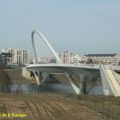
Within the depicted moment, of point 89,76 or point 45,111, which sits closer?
point 45,111

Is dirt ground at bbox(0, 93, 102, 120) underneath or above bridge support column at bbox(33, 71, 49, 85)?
above

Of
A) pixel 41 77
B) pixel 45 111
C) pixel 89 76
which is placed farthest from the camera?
pixel 41 77

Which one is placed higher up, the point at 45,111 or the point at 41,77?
the point at 45,111

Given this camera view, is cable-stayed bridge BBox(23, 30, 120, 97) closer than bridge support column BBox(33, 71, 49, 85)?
Yes

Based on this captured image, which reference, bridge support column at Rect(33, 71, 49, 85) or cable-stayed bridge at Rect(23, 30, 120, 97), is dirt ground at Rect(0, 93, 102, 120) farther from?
bridge support column at Rect(33, 71, 49, 85)

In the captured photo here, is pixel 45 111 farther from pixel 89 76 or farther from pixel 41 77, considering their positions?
pixel 41 77

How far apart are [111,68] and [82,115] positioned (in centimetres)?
4308

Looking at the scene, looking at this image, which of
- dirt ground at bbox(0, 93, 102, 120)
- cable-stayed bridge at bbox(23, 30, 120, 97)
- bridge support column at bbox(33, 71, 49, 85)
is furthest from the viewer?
bridge support column at bbox(33, 71, 49, 85)

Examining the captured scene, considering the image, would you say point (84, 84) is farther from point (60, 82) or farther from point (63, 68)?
point (60, 82)

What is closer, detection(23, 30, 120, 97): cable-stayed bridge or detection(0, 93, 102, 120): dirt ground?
detection(0, 93, 102, 120): dirt ground

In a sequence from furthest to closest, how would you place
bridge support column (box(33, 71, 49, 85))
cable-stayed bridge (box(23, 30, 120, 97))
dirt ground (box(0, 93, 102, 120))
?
bridge support column (box(33, 71, 49, 85)) < cable-stayed bridge (box(23, 30, 120, 97)) < dirt ground (box(0, 93, 102, 120))

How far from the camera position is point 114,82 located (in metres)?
66.6

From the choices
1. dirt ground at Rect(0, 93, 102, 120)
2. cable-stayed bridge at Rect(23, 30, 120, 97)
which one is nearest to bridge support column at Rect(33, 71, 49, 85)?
cable-stayed bridge at Rect(23, 30, 120, 97)

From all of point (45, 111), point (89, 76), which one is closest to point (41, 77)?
point (89, 76)
